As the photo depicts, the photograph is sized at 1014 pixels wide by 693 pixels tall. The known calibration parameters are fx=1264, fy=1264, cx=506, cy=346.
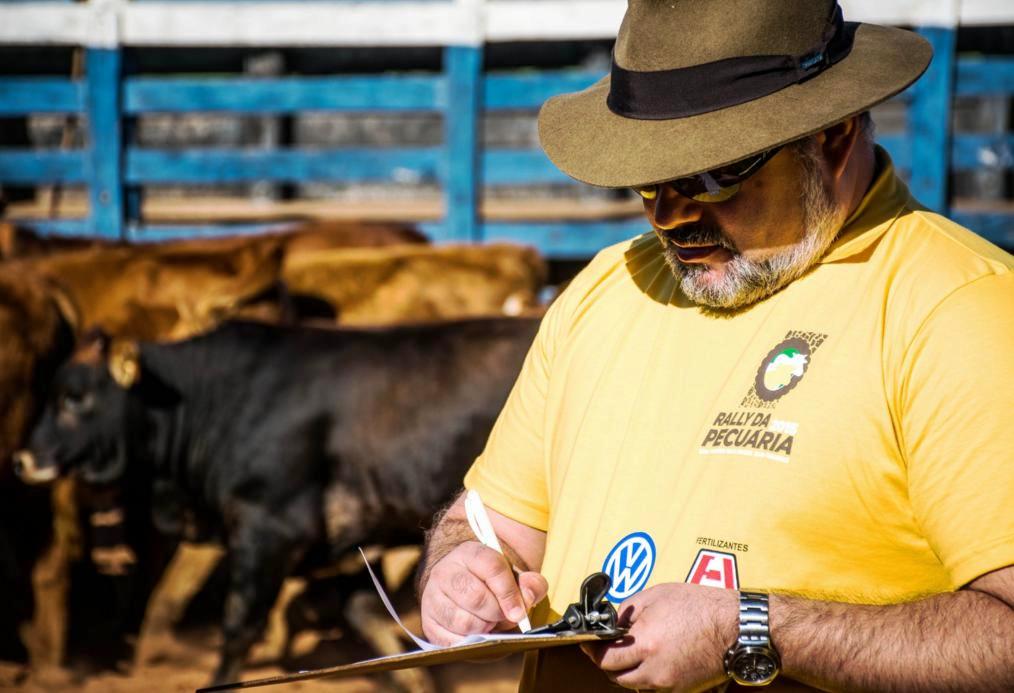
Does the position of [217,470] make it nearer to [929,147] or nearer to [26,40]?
[26,40]

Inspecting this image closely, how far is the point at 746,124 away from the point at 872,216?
26 centimetres

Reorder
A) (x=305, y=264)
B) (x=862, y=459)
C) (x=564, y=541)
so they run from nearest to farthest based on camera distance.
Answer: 1. (x=862, y=459)
2. (x=564, y=541)
3. (x=305, y=264)

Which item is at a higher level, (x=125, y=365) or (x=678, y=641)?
(x=678, y=641)

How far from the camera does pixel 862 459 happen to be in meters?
1.71

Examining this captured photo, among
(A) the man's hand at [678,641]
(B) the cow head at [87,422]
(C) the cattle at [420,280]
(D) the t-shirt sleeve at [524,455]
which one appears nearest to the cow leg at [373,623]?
(B) the cow head at [87,422]

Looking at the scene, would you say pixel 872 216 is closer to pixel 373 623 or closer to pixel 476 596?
pixel 476 596

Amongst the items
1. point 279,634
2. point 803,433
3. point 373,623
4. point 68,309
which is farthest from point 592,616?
point 68,309

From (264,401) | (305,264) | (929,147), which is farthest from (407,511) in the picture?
(929,147)

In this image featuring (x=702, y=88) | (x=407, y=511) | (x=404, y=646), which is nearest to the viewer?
(x=702, y=88)

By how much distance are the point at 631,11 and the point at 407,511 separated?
3995 millimetres

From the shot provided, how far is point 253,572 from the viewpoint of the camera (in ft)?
18.1

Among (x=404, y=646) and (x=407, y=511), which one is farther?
(x=404, y=646)

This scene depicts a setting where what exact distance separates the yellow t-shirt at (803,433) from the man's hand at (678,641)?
0.13m

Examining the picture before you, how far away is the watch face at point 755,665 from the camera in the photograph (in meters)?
1.63
